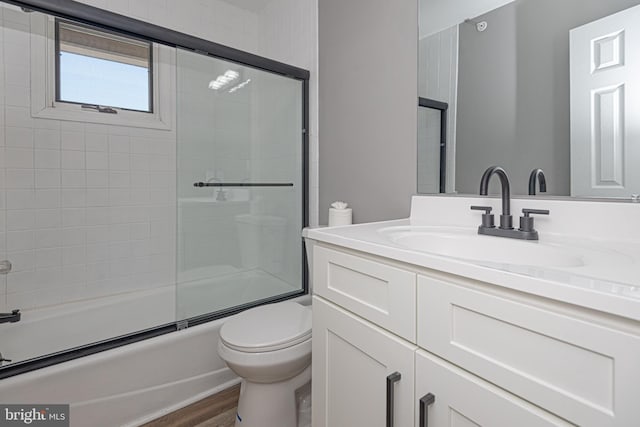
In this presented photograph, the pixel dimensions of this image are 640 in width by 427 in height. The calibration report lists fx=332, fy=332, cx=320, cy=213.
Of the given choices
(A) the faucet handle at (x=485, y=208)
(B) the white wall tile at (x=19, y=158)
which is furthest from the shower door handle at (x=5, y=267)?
(A) the faucet handle at (x=485, y=208)

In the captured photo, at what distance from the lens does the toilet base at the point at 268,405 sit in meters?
1.28

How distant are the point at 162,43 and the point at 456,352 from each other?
69.6 inches

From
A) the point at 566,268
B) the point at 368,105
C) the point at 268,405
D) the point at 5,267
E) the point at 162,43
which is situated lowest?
the point at 268,405

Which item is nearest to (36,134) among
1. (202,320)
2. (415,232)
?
(202,320)

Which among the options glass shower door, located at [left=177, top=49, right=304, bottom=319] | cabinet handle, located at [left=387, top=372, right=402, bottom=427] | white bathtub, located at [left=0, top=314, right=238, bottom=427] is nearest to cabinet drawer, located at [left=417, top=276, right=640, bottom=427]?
cabinet handle, located at [left=387, top=372, right=402, bottom=427]

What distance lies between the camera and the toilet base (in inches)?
50.3

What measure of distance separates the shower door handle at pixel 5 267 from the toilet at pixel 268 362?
1253 millimetres

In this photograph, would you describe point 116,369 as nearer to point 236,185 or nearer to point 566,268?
point 236,185

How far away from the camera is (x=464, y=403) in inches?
24.4

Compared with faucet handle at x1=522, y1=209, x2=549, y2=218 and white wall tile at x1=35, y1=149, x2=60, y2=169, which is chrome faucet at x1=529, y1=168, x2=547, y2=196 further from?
white wall tile at x1=35, y1=149, x2=60, y2=169

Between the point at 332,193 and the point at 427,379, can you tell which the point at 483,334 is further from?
the point at 332,193

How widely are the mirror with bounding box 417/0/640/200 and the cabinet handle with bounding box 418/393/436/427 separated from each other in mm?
727

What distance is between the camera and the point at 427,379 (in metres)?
0.69

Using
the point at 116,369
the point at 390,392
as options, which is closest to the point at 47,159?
the point at 116,369
